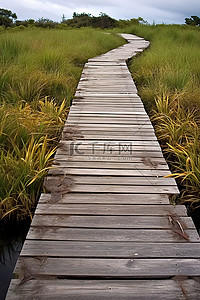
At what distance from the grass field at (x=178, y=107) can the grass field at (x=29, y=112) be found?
1.33 metres

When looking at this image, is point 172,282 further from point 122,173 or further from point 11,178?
point 11,178

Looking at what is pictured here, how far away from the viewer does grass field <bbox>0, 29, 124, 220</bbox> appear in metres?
2.55

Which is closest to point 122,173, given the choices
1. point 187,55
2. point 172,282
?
point 172,282

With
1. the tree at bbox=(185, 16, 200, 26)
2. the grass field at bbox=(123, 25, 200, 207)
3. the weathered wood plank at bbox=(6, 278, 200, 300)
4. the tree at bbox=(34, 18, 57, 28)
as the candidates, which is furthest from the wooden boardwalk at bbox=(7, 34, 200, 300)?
the tree at bbox=(185, 16, 200, 26)

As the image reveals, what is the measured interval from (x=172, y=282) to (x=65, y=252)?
620mm

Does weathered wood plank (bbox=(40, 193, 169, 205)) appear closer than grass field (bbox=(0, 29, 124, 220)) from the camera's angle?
Yes

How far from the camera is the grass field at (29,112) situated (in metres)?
2.55

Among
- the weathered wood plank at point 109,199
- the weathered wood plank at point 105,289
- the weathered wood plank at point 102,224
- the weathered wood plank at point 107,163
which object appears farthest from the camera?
the weathered wood plank at point 107,163

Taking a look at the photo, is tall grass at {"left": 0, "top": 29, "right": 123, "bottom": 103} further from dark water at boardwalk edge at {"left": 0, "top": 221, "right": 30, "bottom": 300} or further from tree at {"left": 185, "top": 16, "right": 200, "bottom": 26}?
tree at {"left": 185, "top": 16, "right": 200, "bottom": 26}

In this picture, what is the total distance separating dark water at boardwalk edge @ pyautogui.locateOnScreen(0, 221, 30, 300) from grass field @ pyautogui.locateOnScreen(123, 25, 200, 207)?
1487 millimetres

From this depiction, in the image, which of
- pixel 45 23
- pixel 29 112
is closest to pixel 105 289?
pixel 29 112

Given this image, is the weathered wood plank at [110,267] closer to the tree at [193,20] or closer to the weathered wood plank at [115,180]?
the weathered wood plank at [115,180]

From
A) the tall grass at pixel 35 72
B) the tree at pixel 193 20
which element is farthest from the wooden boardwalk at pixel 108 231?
the tree at pixel 193 20

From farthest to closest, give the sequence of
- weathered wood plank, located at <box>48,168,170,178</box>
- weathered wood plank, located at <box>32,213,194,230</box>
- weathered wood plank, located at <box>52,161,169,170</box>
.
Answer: weathered wood plank, located at <box>52,161,169,170</box>, weathered wood plank, located at <box>48,168,170,178</box>, weathered wood plank, located at <box>32,213,194,230</box>
